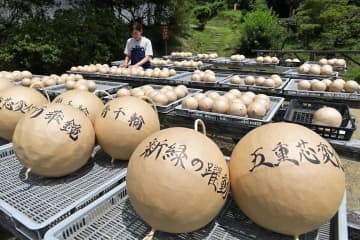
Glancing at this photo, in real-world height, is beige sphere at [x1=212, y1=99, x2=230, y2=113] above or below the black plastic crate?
above

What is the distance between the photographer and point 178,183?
123 cm

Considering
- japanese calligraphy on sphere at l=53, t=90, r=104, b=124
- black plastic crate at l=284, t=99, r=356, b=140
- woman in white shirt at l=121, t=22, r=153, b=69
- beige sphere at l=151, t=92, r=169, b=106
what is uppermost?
woman in white shirt at l=121, t=22, r=153, b=69

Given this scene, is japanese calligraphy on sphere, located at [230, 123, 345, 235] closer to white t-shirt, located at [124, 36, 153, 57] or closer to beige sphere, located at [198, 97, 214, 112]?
beige sphere, located at [198, 97, 214, 112]

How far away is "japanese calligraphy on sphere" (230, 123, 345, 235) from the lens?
120 cm

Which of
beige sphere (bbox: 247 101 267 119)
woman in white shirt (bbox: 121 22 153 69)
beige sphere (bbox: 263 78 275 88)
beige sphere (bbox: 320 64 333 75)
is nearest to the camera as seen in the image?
beige sphere (bbox: 247 101 267 119)

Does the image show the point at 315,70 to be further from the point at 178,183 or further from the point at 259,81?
the point at 178,183

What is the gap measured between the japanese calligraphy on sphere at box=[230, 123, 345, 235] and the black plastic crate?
1.19 metres

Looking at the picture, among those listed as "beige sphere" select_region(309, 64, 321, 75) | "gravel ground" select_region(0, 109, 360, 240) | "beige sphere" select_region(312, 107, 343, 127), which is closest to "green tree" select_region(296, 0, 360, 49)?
"beige sphere" select_region(309, 64, 321, 75)

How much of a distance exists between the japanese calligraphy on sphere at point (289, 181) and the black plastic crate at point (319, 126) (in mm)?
1194

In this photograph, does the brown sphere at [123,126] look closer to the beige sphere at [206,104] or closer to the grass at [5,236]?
the beige sphere at [206,104]

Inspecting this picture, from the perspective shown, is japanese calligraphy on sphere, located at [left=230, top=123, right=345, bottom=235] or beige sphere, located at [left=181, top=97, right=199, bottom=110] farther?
beige sphere, located at [left=181, top=97, right=199, bottom=110]

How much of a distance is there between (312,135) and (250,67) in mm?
5401

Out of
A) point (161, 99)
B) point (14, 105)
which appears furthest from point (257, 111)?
point (14, 105)

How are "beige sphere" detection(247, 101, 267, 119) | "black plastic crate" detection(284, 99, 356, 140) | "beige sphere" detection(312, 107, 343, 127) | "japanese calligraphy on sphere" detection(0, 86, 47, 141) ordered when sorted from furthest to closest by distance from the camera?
"beige sphere" detection(247, 101, 267, 119)
"beige sphere" detection(312, 107, 343, 127)
"black plastic crate" detection(284, 99, 356, 140)
"japanese calligraphy on sphere" detection(0, 86, 47, 141)
